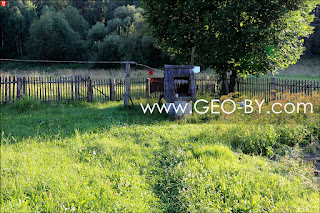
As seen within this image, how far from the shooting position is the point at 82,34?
61.7m

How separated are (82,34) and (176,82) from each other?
55.9 metres

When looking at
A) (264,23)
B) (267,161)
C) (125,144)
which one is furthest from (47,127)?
(264,23)

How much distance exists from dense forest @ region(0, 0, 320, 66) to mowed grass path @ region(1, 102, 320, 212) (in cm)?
2663

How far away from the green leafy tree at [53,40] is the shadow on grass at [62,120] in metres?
42.6

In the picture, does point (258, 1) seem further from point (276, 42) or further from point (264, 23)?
point (276, 42)

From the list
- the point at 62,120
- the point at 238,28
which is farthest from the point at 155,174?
the point at 238,28

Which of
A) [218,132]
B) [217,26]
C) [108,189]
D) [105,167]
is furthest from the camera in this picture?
[217,26]

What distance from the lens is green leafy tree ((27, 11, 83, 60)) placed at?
5209 cm

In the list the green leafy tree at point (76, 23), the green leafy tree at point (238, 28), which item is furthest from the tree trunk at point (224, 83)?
the green leafy tree at point (76, 23)

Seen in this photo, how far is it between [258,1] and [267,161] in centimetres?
857

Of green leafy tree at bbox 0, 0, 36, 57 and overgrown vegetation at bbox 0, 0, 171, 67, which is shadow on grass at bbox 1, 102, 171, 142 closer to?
overgrown vegetation at bbox 0, 0, 171, 67

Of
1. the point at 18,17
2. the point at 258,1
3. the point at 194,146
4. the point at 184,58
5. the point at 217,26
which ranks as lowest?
the point at 194,146

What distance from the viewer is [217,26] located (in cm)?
1214

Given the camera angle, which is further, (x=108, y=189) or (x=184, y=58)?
(x=184, y=58)
